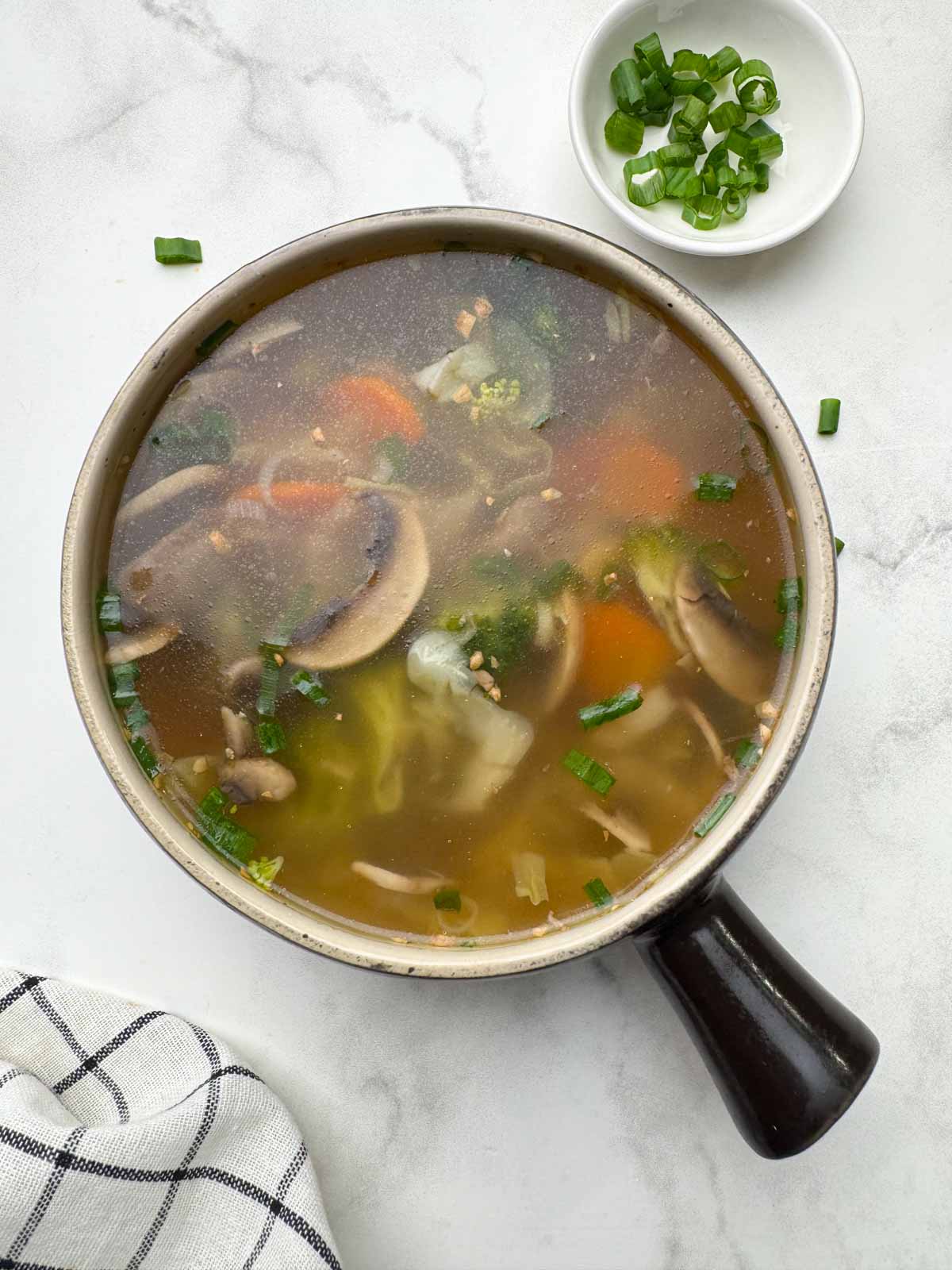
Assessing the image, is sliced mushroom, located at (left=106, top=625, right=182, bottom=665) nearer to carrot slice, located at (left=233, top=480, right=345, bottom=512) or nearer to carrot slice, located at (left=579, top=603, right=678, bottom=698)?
carrot slice, located at (left=233, top=480, right=345, bottom=512)

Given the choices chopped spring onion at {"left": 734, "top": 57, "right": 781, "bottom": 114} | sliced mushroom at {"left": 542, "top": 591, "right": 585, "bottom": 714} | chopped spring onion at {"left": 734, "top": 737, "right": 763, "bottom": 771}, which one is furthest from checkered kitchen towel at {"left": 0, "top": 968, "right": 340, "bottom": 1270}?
chopped spring onion at {"left": 734, "top": 57, "right": 781, "bottom": 114}

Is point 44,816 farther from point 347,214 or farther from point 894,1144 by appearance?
point 894,1144

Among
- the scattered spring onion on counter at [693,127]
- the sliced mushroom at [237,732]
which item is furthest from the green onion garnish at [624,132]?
the sliced mushroom at [237,732]

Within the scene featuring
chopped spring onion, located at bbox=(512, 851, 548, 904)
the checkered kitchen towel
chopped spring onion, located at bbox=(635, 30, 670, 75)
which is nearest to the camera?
chopped spring onion, located at bbox=(512, 851, 548, 904)

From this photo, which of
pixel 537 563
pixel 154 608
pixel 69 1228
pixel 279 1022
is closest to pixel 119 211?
pixel 154 608

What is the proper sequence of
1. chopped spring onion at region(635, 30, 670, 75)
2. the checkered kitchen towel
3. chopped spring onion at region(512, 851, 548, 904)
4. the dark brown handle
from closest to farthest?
the dark brown handle
chopped spring onion at region(512, 851, 548, 904)
the checkered kitchen towel
chopped spring onion at region(635, 30, 670, 75)

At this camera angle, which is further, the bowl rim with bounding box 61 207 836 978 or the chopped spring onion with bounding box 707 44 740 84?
the chopped spring onion with bounding box 707 44 740 84

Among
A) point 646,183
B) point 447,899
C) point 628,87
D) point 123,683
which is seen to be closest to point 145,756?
point 123,683
